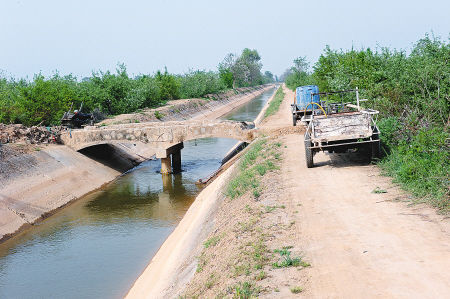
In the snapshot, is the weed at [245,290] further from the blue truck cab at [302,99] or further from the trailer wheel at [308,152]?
the blue truck cab at [302,99]

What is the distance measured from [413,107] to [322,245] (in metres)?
12.6

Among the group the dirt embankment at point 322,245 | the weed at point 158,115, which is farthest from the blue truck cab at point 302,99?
the weed at point 158,115

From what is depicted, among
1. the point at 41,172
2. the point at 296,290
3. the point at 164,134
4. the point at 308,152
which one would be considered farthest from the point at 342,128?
the point at 41,172

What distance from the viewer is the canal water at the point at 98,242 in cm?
1425

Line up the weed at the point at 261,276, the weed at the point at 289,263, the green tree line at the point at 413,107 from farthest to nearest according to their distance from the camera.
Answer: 1. the green tree line at the point at 413,107
2. the weed at the point at 289,263
3. the weed at the point at 261,276

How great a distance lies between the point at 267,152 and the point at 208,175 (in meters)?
9.44

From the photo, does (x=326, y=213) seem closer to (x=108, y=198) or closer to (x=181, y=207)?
(x=181, y=207)

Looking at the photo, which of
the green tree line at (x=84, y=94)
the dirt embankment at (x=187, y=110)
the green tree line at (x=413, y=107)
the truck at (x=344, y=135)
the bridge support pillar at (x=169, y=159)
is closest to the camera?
the green tree line at (x=413, y=107)

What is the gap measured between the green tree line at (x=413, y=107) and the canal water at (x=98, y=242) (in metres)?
9.78

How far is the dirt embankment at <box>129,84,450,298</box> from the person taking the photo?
261 inches

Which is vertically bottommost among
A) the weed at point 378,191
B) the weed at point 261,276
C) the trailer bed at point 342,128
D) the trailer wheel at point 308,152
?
the weed at point 261,276

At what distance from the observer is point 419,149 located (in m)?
11.0

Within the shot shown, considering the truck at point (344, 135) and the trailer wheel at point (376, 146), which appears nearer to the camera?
the truck at point (344, 135)

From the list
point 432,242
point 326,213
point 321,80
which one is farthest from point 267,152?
point 321,80
